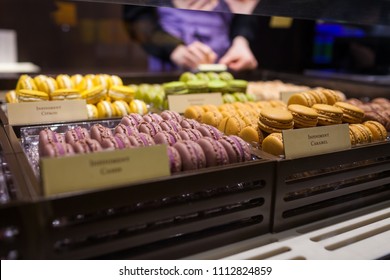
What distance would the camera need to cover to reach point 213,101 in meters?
1.87

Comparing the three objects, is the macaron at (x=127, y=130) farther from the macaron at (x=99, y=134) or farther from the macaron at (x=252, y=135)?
the macaron at (x=252, y=135)

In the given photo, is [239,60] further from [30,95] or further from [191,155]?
[191,155]

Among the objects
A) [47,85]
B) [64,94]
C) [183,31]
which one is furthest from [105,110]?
[183,31]

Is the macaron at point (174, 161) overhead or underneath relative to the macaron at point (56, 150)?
underneath

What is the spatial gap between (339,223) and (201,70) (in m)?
1.47

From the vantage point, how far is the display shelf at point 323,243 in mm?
1039

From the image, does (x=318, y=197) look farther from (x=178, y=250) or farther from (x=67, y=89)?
(x=67, y=89)

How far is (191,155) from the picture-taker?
1.04m

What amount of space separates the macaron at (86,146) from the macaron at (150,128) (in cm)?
21

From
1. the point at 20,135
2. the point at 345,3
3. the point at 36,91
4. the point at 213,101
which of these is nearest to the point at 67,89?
the point at 36,91

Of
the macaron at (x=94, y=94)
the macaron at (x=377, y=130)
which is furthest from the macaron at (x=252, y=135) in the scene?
the macaron at (x=94, y=94)

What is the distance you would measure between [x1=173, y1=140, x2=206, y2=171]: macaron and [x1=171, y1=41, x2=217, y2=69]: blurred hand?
185 centimetres

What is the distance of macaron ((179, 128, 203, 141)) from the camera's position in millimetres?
1182
